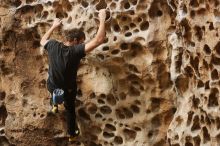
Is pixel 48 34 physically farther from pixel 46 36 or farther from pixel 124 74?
pixel 124 74

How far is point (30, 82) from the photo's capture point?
566cm

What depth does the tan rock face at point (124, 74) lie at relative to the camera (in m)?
4.48

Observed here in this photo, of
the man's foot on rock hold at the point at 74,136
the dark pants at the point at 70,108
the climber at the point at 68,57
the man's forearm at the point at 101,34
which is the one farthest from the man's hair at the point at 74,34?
the man's foot on rock hold at the point at 74,136

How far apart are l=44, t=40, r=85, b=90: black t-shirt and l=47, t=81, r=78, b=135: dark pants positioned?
54mm

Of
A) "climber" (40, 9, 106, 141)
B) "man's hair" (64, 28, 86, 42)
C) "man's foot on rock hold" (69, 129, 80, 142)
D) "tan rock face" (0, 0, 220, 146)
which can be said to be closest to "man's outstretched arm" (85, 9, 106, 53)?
"climber" (40, 9, 106, 141)

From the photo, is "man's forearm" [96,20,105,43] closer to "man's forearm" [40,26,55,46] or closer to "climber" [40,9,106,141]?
"climber" [40,9,106,141]

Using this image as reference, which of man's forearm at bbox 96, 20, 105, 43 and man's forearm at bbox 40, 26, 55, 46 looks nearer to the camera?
man's forearm at bbox 96, 20, 105, 43

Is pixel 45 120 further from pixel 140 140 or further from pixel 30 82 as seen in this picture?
pixel 140 140

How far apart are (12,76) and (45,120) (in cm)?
56

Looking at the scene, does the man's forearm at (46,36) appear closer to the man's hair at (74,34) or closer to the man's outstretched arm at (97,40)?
the man's hair at (74,34)

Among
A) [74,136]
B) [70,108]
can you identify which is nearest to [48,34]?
[70,108]

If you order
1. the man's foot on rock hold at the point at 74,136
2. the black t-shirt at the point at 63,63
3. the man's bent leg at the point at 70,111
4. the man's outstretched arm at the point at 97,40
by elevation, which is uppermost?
the man's outstretched arm at the point at 97,40

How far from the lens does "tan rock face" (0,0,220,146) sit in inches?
176

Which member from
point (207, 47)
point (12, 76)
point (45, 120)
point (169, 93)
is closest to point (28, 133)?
point (45, 120)
